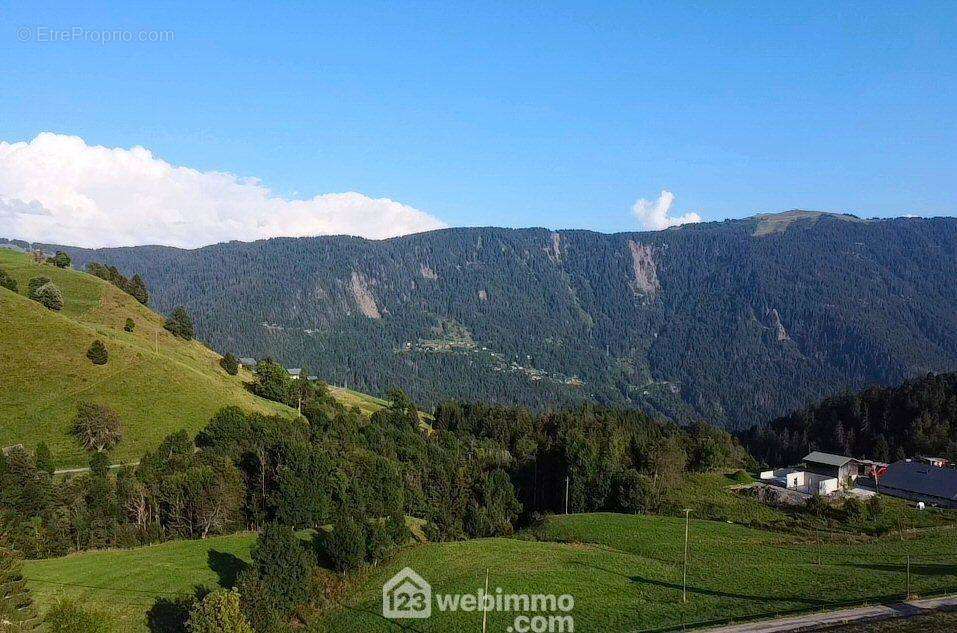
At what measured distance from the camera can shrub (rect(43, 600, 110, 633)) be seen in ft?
108

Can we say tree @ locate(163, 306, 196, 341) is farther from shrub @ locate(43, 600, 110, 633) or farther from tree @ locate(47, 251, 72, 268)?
shrub @ locate(43, 600, 110, 633)

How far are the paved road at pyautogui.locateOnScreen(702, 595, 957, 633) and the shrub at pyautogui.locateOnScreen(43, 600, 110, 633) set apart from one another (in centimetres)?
3612

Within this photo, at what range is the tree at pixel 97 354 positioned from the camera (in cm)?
8469

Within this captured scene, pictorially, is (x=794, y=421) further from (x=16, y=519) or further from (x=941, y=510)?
(x=16, y=519)

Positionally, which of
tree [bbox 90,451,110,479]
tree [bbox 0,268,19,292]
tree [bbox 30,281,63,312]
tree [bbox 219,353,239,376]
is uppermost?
tree [bbox 0,268,19,292]

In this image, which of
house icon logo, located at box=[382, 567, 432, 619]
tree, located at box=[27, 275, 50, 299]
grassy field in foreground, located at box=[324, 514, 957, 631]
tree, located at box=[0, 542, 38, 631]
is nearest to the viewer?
tree, located at box=[0, 542, 38, 631]

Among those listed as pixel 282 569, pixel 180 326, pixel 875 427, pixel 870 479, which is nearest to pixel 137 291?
pixel 180 326

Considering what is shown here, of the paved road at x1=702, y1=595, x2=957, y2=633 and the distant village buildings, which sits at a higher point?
the paved road at x1=702, y1=595, x2=957, y2=633

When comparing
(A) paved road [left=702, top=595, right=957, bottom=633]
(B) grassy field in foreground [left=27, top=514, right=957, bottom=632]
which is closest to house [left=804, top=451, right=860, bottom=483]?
(B) grassy field in foreground [left=27, top=514, right=957, bottom=632]

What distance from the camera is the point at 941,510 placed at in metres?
79.6

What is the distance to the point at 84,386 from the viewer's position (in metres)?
79.9

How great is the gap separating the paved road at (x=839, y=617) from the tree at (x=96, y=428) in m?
69.0

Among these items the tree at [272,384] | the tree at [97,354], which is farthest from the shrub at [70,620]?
the tree at [272,384]

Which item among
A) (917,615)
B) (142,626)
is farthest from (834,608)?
(142,626)
